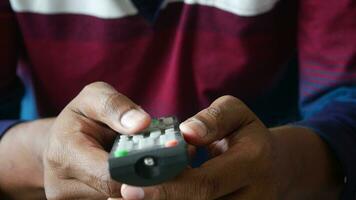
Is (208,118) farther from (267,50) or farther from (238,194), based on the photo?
(267,50)

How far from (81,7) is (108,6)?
37 mm

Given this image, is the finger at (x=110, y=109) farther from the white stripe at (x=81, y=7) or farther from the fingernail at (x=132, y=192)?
the white stripe at (x=81, y=7)

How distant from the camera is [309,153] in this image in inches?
20.9

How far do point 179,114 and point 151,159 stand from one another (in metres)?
0.34

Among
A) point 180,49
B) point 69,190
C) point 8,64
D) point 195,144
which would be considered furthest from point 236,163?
point 8,64

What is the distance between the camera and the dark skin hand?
0.37 m

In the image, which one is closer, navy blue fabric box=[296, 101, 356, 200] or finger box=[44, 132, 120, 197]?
finger box=[44, 132, 120, 197]

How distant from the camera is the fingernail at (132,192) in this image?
34 centimetres

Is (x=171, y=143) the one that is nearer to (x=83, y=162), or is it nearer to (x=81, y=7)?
(x=83, y=162)

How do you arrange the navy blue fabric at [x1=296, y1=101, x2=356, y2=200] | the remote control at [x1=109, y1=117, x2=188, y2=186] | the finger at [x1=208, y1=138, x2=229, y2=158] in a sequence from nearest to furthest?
the remote control at [x1=109, y1=117, x2=188, y2=186], the finger at [x1=208, y1=138, x2=229, y2=158], the navy blue fabric at [x1=296, y1=101, x2=356, y2=200]

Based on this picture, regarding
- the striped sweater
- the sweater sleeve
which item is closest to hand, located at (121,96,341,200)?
the striped sweater

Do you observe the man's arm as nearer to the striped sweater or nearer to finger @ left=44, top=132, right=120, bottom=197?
the striped sweater

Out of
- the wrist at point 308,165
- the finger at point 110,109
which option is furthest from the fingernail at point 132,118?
the wrist at point 308,165

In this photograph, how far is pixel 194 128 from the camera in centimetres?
39
